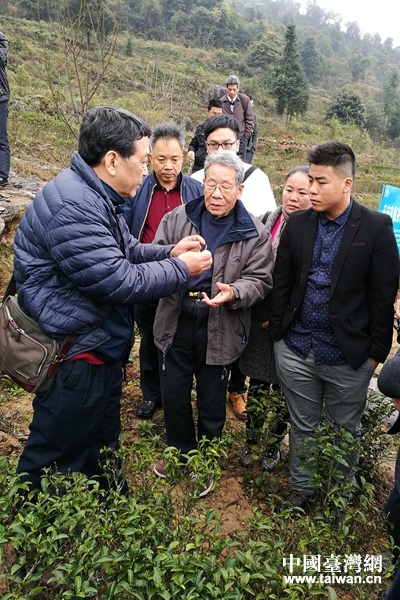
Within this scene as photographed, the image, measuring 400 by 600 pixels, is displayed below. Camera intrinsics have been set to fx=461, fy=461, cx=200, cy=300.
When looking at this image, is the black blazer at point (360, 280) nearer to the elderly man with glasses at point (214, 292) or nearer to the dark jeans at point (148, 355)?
the elderly man with glasses at point (214, 292)

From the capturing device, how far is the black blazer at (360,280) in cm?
206

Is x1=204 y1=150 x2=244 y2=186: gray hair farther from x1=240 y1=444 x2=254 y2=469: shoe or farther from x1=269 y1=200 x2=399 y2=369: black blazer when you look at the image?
x1=240 y1=444 x2=254 y2=469: shoe

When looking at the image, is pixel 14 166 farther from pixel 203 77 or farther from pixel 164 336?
pixel 203 77

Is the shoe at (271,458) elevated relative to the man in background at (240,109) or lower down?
lower down

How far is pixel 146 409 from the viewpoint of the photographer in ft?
10.3

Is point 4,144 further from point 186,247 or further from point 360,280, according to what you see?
point 360,280

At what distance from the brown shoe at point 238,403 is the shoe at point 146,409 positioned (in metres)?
0.57

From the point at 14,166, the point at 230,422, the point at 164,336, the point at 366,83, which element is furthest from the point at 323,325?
the point at 366,83

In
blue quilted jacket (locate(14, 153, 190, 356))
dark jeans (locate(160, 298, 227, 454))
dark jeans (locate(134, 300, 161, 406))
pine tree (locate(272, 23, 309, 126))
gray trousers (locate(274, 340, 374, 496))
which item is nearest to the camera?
blue quilted jacket (locate(14, 153, 190, 356))

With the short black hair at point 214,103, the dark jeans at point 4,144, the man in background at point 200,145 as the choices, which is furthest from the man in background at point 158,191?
the dark jeans at point 4,144

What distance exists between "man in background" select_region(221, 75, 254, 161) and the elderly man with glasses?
451 cm

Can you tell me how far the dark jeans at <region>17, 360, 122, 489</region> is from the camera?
180cm

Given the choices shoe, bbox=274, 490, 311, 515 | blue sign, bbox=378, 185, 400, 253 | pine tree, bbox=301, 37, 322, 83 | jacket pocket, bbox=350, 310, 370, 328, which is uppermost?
pine tree, bbox=301, 37, 322, 83

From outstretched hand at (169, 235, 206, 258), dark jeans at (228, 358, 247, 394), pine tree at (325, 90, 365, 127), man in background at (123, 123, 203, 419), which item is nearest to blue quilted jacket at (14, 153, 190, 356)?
outstretched hand at (169, 235, 206, 258)
